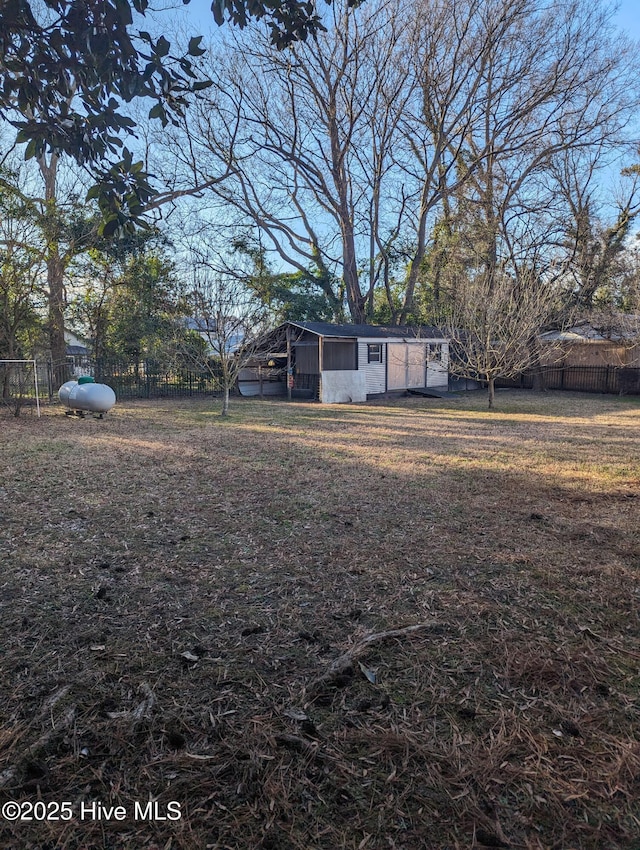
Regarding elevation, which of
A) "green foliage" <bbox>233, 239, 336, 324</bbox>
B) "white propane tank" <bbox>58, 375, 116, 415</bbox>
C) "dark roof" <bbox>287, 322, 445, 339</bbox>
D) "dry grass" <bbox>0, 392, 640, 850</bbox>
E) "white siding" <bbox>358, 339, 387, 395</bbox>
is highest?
"green foliage" <bbox>233, 239, 336, 324</bbox>

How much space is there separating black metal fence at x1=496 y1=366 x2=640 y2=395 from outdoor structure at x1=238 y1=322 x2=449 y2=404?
15.9ft

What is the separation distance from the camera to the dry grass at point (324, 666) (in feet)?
5.24

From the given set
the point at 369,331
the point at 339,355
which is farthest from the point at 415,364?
the point at 339,355

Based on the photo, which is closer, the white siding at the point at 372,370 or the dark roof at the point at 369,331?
the dark roof at the point at 369,331

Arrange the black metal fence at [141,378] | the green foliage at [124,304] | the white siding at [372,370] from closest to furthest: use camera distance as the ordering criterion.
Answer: the black metal fence at [141,378]
the green foliage at [124,304]
the white siding at [372,370]

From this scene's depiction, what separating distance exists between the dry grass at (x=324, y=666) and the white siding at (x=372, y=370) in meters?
14.2

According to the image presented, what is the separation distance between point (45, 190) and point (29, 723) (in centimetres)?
1878

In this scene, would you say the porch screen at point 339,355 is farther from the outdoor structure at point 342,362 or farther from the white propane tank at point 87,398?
the white propane tank at point 87,398

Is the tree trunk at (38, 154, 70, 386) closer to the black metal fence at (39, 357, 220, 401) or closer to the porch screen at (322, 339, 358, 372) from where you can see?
the black metal fence at (39, 357, 220, 401)

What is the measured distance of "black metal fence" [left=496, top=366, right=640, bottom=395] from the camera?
805 inches

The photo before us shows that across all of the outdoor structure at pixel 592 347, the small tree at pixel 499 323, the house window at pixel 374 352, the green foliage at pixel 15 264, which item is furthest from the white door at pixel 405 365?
the green foliage at pixel 15 264

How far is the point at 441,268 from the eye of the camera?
79.8ft

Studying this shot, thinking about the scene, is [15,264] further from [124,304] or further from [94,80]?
[94,80]

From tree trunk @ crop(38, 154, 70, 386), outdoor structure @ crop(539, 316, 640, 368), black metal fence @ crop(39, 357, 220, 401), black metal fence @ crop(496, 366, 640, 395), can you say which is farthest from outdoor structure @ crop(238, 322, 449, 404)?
tree trunk @ crop(38, 154, 70, 386)
